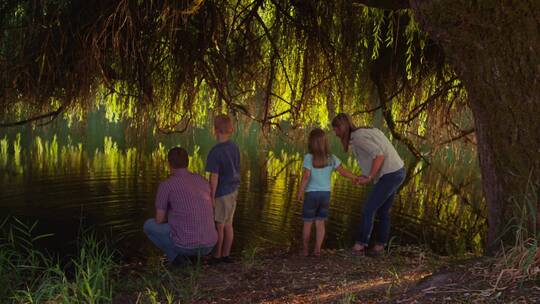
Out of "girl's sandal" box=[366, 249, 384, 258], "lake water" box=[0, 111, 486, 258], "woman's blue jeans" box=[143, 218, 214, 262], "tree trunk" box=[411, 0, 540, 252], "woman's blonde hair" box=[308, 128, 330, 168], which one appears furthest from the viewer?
"lake water" box=[0, 111, 486, 258]

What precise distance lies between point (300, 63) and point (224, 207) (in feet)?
10.8

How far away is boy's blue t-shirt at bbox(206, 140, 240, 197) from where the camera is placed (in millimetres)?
5363

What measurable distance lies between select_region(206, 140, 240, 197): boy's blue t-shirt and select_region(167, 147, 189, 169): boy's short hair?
289 millimetres

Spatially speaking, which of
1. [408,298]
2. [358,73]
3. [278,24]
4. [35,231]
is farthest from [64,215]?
[408,298]

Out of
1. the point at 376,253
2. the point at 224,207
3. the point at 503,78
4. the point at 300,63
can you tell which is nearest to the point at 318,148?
the point at 224,207

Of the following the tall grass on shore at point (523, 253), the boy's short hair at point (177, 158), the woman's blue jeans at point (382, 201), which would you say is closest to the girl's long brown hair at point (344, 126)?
the woman's blue jeans at point (382, 201)

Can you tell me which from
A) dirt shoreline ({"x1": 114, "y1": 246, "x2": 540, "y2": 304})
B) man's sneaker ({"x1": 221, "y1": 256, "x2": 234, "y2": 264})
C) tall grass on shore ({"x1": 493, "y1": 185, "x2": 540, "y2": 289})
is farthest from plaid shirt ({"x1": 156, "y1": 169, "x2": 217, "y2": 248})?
tall grass on shore ({"x1": 493, "y1": 185, "x2": 540, "y2": 289})

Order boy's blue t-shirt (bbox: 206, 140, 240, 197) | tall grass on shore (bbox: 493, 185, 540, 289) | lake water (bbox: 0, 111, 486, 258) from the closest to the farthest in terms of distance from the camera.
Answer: tall grass on shore (bbox: 493, 185, 540, 289)
boy's blue t-shirt (bbox: 206, 140, 240, 197)
lake water (bbox: 0, 111, 486, 258)

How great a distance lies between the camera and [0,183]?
1129 cm

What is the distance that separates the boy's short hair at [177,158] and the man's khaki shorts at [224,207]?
611mm

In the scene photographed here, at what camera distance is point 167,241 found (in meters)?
5.24

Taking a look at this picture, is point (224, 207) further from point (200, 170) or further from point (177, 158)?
point (200, 170)

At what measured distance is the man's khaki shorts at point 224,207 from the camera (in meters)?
5.59

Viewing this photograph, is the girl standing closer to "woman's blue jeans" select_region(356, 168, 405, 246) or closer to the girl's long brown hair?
the girl's long brown hair
